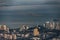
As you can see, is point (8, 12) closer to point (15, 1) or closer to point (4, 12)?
point (4, 12)

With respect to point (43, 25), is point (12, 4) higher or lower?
higher

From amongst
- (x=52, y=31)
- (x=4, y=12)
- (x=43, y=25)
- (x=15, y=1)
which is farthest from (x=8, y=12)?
(x=52, y=31)

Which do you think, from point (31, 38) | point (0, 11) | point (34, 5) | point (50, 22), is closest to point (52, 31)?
point (50, 22)

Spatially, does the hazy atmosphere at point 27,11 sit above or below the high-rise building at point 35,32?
above

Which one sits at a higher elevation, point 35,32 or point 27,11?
point 27,11

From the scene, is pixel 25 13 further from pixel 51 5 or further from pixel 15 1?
pixel 51 5

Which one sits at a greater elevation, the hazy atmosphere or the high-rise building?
the hazy atmosphere

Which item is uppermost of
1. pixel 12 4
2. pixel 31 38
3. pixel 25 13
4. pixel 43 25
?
pixel 12 4

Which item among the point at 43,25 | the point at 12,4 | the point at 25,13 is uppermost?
the point at 12,4

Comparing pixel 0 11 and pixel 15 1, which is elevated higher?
pixel 15 1
